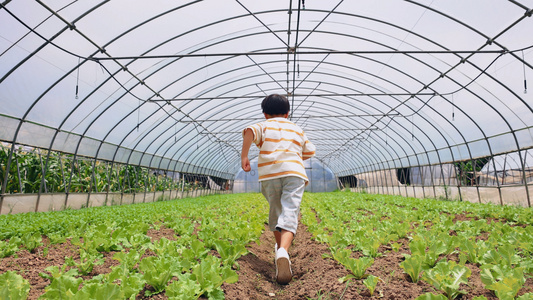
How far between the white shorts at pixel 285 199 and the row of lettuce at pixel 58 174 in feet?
34.3

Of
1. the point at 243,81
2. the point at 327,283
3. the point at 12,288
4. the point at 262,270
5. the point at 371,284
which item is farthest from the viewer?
the point at 243,81

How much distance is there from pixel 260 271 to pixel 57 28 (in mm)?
8547

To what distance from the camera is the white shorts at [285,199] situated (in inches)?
138

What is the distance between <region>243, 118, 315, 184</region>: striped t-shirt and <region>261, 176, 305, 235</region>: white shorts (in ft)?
0.30

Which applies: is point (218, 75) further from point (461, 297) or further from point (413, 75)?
point (461, 297)

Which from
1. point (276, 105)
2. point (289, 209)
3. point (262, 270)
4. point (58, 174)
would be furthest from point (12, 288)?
point (58, 174)

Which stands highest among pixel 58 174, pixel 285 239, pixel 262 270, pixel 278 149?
pixel 58 174

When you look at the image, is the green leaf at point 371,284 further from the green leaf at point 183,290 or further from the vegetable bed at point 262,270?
the green leaf at point 183,290

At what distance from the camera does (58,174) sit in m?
14.9

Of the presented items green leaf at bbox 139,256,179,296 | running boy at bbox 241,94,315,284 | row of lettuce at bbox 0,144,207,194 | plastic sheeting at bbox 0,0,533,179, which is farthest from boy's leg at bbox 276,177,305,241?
row of lettuce at bbox 0,144,207,194

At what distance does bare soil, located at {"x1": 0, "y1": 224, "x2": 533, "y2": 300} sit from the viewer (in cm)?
243

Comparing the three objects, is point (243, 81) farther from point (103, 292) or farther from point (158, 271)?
point (103, 292)

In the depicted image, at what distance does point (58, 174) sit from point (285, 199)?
567 inches

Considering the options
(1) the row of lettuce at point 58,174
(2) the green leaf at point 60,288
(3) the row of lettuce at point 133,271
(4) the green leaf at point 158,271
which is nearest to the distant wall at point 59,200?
(1) the row of lettuce at point 58,174
